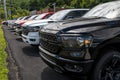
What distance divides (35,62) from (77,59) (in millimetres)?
3411

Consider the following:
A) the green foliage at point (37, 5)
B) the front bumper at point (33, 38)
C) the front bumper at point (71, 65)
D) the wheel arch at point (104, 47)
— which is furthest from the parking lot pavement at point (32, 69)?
the green foliage at point (37, 5)

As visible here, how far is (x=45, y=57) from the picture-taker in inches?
222

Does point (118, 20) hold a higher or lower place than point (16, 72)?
higher

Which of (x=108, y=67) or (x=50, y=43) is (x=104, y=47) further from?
(x=50, y=43)

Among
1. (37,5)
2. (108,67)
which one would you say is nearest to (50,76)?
(108,67)

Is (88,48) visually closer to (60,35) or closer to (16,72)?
(60,35)

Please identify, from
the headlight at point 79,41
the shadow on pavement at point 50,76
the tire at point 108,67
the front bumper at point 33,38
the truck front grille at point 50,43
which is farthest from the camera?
the front bumper at point 33,38

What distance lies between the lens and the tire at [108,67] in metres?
4.75

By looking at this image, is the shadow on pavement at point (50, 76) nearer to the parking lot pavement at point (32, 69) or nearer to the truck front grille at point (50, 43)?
the parking lot pavement at point (32, 69)

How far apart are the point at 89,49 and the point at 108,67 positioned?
1.95 ft

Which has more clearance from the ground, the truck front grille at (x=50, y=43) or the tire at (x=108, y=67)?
the truck front grille at (x=50, y=43)

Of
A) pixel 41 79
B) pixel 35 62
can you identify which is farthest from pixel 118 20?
pixel 35 62

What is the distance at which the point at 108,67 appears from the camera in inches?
191

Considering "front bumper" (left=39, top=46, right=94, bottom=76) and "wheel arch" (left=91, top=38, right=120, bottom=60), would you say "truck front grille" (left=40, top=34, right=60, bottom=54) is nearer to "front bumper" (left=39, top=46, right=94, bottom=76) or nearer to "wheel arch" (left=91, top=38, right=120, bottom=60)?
"front bumper" (left=39, top=46, right=94, bottom=76)
